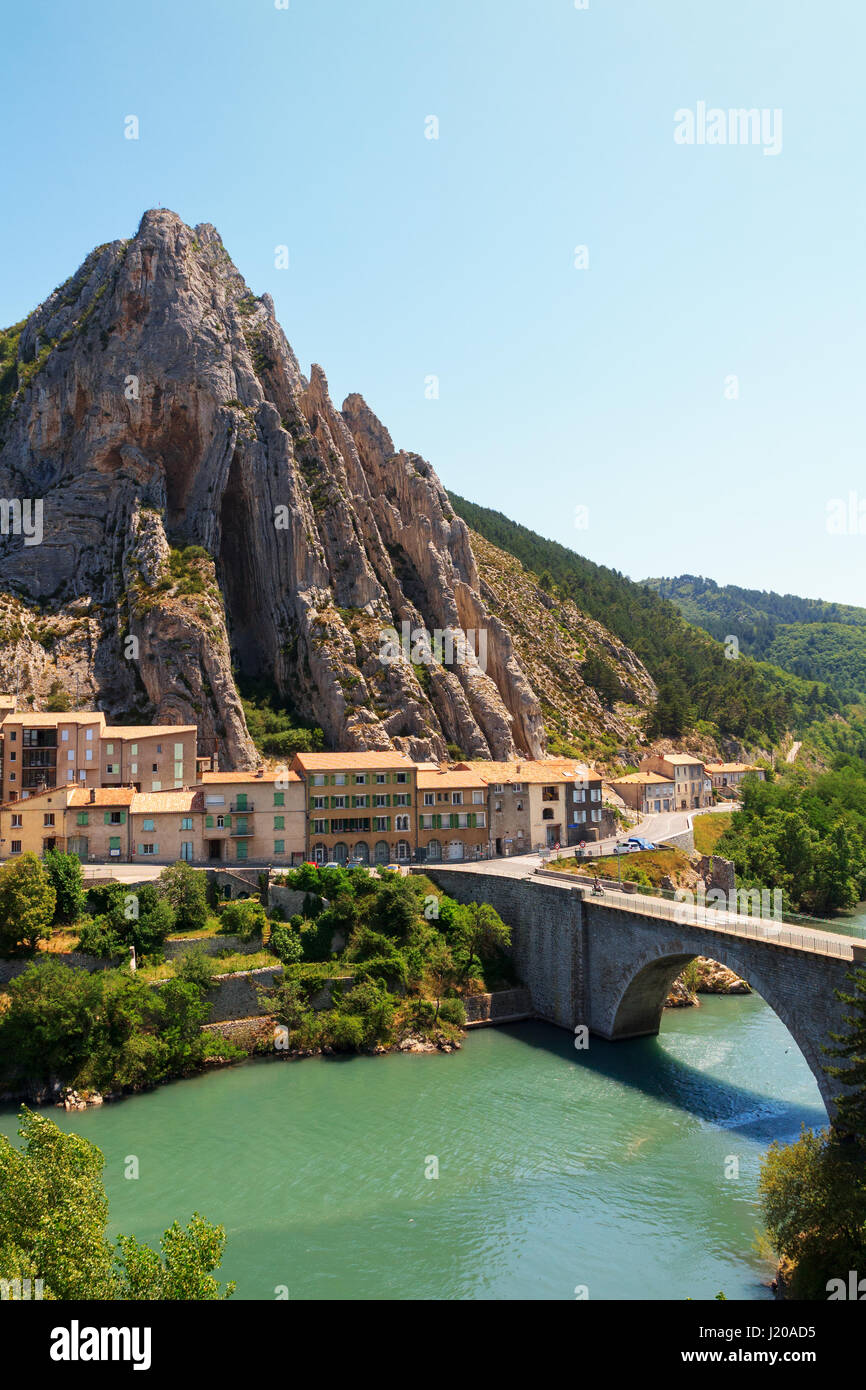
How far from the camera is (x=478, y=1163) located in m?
31.2

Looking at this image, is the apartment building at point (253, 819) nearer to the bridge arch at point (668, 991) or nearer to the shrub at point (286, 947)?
the shrub at point (286, 947)

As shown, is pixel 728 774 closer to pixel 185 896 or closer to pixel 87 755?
pixel 87 755

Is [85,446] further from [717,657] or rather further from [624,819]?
[717,657]

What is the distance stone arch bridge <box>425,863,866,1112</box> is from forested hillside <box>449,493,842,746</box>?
66.2 meters

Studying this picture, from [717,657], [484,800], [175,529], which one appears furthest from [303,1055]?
[717,657]

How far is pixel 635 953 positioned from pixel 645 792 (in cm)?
Answer: 4687

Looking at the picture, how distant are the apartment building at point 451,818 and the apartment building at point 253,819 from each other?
8518 mm

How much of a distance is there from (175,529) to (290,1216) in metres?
71.8

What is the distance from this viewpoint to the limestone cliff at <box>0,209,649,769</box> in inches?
3056

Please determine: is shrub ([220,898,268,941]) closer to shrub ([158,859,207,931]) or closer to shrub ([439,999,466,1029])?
shrub ([158,859,207,931])

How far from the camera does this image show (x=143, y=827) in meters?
53.8
